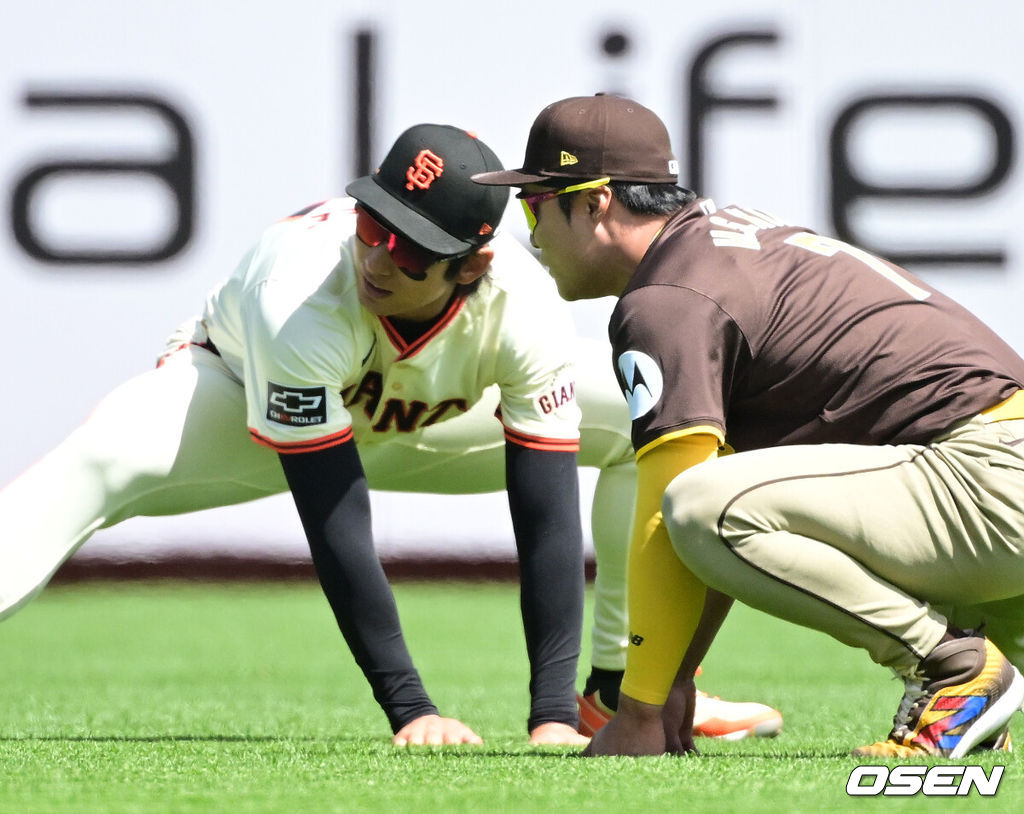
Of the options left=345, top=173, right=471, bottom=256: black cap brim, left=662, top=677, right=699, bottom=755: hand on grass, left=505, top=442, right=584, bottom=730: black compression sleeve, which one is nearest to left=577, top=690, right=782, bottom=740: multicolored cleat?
left=505, top=442, right=584, bottom=730: black compression sleeve

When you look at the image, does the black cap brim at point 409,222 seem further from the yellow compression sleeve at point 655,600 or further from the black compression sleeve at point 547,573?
the yellow compression sleeve at point 655,600

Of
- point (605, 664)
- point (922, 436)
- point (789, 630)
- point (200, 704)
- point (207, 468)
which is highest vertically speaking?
point (922, 436)

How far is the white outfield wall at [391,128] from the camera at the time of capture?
8.12 metres

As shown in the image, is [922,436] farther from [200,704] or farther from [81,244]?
[81,244]

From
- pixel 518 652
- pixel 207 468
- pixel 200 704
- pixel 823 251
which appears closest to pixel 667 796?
pixel 823 251

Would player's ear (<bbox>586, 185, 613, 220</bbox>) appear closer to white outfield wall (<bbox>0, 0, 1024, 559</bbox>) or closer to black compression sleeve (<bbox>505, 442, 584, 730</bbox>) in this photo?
black compression sleeve (<bbox>505, 442, 584, 730</bbox>)

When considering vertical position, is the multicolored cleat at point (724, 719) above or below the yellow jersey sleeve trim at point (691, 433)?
below

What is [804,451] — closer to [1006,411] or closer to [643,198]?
[1006,411]

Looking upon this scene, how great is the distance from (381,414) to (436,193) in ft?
2.04

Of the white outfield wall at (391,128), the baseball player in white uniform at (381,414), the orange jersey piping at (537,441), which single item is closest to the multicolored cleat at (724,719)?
the baseball player in white uniform at (381,414)

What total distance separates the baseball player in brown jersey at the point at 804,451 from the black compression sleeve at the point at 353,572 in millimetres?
568

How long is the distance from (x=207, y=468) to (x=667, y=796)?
1710 mm

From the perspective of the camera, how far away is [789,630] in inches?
265

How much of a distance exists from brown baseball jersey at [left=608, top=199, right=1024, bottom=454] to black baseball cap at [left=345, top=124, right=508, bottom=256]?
476 millimetres
